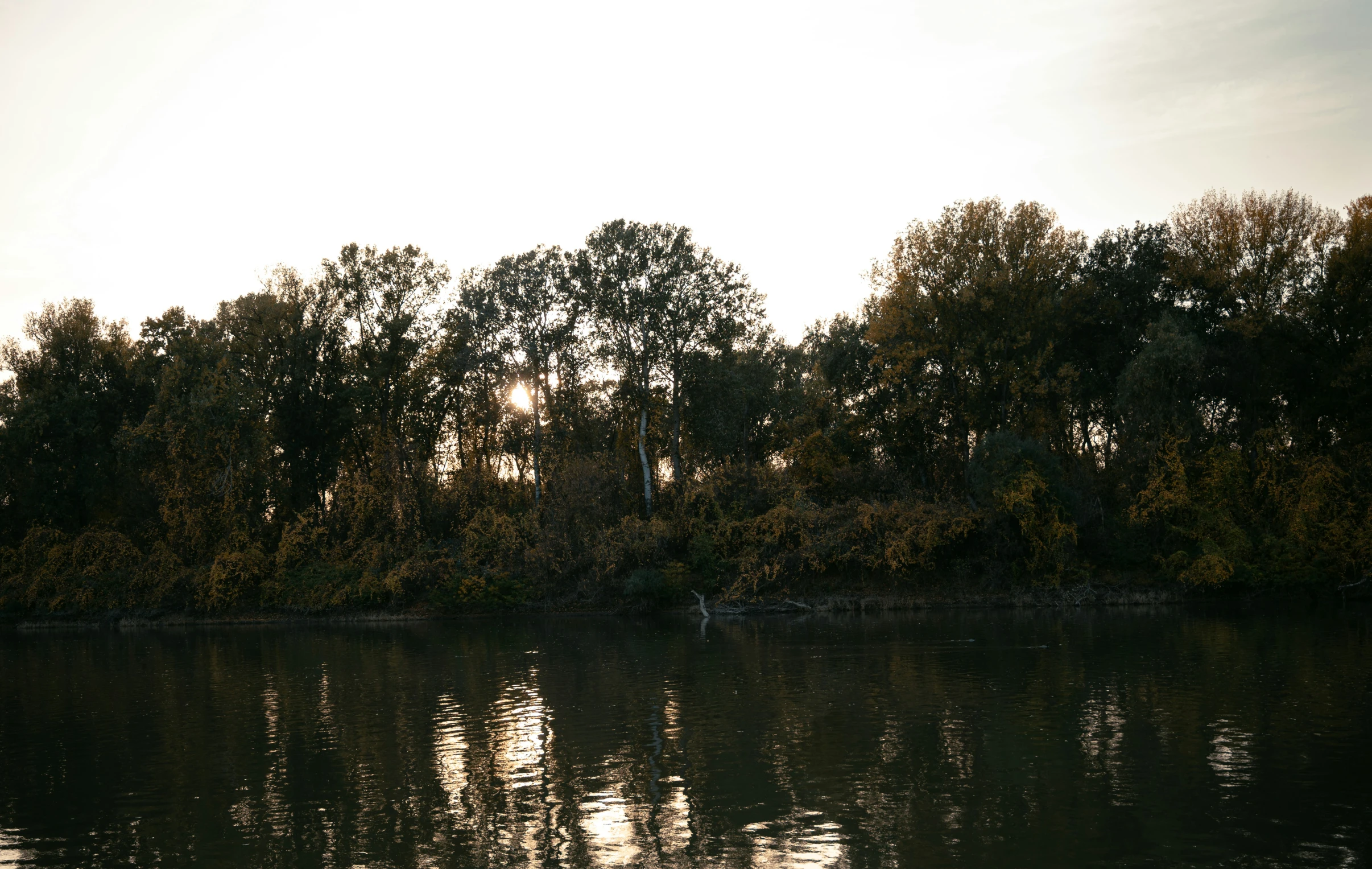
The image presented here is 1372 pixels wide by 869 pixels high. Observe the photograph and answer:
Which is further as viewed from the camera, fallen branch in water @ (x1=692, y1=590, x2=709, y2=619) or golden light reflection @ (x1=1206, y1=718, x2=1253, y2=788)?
fallen branch in water @ (x1=692, y1=590, x2=709, y2=619)

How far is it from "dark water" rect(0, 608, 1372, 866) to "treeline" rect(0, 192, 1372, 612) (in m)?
15.3

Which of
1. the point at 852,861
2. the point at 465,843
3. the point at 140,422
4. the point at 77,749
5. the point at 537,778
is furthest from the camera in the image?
the point at 140,422

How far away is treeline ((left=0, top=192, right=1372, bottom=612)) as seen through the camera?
49250 millimetres

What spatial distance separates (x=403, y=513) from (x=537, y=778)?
4130 cm

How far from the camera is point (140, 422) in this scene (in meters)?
60.2

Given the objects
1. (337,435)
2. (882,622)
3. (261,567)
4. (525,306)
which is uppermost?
(525,306)

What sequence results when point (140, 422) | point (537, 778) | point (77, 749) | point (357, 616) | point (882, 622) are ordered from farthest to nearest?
1. point (140, 422)
2. point (357, 616)
3. point (882, 622)
4. point (77, 749)
5. point (537, 778)

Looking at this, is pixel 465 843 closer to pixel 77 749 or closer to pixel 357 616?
pixel 77 749

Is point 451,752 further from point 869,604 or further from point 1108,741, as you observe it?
point 869,604

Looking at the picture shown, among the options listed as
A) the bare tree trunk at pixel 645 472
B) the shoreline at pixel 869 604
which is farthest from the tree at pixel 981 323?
the bare tree trunk at pixel 645 472

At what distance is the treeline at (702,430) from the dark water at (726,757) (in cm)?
1530

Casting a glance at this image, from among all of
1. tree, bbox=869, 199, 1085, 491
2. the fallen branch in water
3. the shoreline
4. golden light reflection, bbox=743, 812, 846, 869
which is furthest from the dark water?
tree, bbox=869, 199, 1085, 491

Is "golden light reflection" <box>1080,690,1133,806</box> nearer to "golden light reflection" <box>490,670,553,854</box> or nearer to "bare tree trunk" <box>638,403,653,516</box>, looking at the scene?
"golden light reflection" <box>490,670,553,854</box>

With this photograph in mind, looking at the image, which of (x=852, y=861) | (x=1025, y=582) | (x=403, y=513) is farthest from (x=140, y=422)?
(x=852, y=861)
